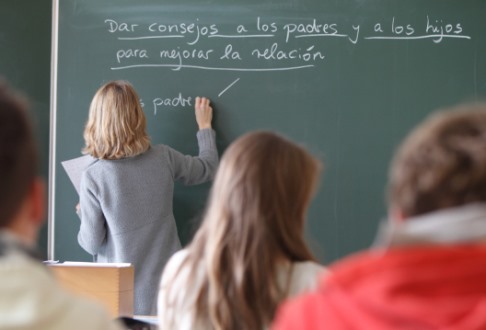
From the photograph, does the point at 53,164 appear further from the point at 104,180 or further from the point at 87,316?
the point at 87,316

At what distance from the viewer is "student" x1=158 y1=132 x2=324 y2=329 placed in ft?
6.25

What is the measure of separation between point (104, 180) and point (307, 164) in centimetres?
A: 194

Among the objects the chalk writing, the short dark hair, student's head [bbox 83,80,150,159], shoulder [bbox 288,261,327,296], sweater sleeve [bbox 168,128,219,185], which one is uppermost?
Answer: the chalk writing

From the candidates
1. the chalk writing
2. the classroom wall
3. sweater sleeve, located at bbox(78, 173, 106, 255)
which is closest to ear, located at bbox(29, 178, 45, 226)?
sweater sleeve, located at bbox(78, 173, 106, 255)

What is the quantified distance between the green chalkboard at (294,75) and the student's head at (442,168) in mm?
2497

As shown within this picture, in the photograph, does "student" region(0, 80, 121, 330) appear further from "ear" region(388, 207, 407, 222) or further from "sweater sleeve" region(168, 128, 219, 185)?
"sweater sleeve" region(168, 128, 219, 185)

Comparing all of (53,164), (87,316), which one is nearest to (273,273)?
(87,316)

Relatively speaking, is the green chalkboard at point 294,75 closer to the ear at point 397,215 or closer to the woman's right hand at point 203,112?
the woman's right hand at point 203,112

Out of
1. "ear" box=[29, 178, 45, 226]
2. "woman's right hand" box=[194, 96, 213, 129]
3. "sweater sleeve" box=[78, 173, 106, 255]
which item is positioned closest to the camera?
"ear" box=[29, 178, 45, 226]

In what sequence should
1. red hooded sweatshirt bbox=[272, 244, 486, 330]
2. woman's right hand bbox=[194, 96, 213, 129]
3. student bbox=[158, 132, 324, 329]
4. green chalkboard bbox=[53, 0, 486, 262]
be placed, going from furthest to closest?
woman's right hand bbox=[194, 96, 213, 129] → green chalkboard bbox=[53, 0, 486, 262] → student bbox=[158, 132, 324, 329] → red hooded sweatshirt bbox=[272, 244, 486, 330]

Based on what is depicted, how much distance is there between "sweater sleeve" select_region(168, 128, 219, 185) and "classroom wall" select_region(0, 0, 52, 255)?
2.34ft

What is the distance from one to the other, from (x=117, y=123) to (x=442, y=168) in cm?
277

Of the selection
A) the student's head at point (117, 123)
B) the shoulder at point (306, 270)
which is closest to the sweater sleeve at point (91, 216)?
the student's head at point (117, 123)

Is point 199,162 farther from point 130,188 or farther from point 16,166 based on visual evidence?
point 16,166
